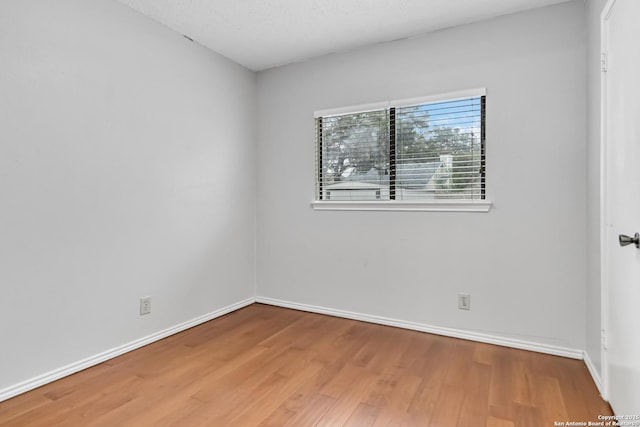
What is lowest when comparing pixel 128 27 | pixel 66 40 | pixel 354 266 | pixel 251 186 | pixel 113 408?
pixel 113 408

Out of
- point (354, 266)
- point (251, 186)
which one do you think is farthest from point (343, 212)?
point (251, 186)

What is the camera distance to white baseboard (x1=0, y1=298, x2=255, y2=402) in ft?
6.31

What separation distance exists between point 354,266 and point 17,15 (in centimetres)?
288

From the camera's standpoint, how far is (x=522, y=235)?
254 cm

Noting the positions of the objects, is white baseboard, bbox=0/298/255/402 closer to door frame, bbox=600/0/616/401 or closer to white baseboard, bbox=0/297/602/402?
white baseboard, bbox=0/297/602/402

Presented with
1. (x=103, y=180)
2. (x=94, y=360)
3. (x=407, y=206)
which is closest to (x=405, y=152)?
Answer: (x=407, y=206)

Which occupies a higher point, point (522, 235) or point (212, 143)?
point (212, 143)

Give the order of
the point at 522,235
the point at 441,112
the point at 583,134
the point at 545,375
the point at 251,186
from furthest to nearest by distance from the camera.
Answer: the point at 251,186 → the point at 441,112 → the point at 522,235 → the point at 583,134 → the point at 545,375

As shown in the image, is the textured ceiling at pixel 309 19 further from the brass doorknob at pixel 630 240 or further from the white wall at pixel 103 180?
the brass doorknob at pixel 630 240

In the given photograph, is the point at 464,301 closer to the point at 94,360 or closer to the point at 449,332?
the point at 449,332

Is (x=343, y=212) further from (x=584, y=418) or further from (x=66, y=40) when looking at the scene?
(x=66, y=40)

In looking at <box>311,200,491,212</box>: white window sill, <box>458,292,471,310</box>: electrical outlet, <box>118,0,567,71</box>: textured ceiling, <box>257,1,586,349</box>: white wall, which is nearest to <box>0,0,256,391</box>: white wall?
<box>118,0,567,71</box>: textured ceiling

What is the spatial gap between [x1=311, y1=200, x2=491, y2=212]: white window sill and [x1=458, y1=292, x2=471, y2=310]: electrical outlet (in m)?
0.68

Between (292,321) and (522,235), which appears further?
(292,321)
